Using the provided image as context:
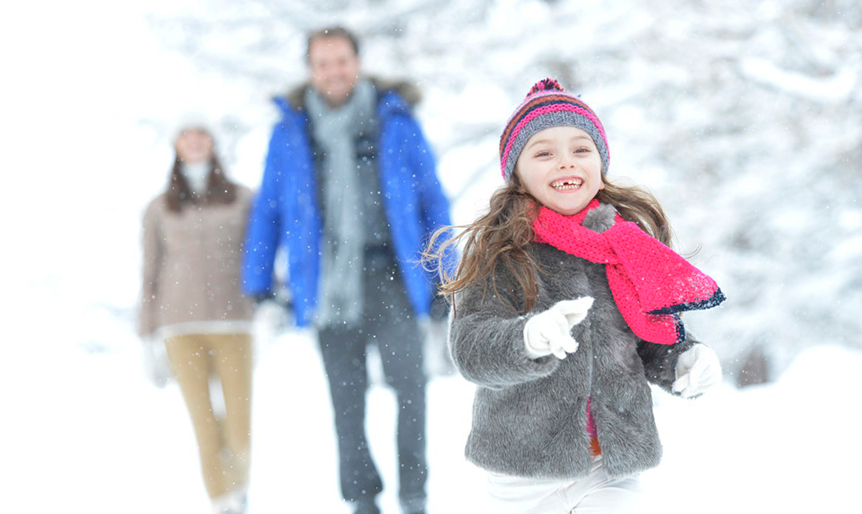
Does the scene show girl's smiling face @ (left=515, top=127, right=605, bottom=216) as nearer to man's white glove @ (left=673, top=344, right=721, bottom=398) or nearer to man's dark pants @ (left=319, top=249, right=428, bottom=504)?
man's white glove @ (left=673, top=344, right=721, bottom=398)

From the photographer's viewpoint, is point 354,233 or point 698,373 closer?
point 698,373

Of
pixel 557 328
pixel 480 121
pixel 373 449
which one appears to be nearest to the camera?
pixel 557 328

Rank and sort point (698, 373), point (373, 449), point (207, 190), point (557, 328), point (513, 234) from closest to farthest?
point (557, 328) → point (698, 373) → point (513, 234) → point (207, 190) → point (373, 449)

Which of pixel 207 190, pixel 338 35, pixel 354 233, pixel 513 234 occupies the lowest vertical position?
pixel 513 234

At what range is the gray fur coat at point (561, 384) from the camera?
1.76 metres

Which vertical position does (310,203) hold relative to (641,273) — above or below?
above

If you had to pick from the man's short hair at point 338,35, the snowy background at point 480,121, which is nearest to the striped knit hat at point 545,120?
the man's short hair at point 338,35

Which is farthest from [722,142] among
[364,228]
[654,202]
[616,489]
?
[616,489]

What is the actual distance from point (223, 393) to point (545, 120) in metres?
2.02

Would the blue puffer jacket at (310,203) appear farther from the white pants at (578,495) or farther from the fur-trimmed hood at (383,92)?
the white pants at (578,495)

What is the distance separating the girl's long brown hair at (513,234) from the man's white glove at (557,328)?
0.25 meters

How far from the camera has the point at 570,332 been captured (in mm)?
1824

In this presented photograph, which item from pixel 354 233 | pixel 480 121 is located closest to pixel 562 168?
pixel 354 233

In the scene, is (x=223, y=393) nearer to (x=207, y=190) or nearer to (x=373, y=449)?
(x=207, y=190)
